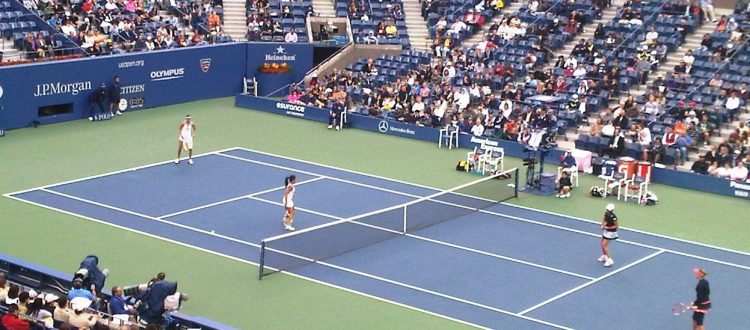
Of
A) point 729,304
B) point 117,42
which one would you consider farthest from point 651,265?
point 117,42

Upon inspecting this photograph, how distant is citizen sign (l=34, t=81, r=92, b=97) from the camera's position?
40.2 meters

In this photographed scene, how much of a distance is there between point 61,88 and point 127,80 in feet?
9.20

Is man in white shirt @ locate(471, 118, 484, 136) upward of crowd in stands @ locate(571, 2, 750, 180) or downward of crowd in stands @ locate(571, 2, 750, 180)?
downward

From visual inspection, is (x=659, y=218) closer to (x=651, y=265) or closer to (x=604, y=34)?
(x=651, y=265)

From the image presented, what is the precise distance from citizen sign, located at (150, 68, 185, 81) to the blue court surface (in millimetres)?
9053

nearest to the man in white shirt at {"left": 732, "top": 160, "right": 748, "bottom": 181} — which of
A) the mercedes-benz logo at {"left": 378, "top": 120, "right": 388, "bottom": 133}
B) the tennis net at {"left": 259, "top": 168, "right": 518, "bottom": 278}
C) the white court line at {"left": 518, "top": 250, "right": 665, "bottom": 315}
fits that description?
the tennis net at {"left": 259, "top": 168, "right": 518, "bottom": 278}

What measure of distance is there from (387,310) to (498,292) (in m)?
2.63

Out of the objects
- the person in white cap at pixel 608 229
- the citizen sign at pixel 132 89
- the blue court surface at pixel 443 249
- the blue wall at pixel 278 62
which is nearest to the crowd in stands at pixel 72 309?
the blue court surface at pixel 443 249

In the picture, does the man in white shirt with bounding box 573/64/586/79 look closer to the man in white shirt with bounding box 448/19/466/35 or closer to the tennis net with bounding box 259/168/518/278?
the man in white shirt with bounding box 448/19/466/35

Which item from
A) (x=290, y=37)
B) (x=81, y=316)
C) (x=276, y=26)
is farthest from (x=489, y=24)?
(x=81, y=316)

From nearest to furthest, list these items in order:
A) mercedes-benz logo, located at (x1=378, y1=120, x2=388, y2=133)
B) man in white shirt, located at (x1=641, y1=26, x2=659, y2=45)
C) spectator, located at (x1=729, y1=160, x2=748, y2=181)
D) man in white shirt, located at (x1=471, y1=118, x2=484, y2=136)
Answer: spectator, located at (x1=729, y1=160, x2=748, y2=181) < man in white shirt, located at (x1=471, y1=118, x2=484, y2=136) < mercedes-benz logo, located at (x1=378, y1=120, x2=388, y2=133) < man in white shirt, located at (x1=641, y1=26, x2=659, y2=45)

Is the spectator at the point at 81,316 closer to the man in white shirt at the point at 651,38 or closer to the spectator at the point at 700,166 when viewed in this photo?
the spectator at the point at 700,166

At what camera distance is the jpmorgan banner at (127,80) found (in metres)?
39.7

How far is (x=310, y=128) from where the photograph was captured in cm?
4184
